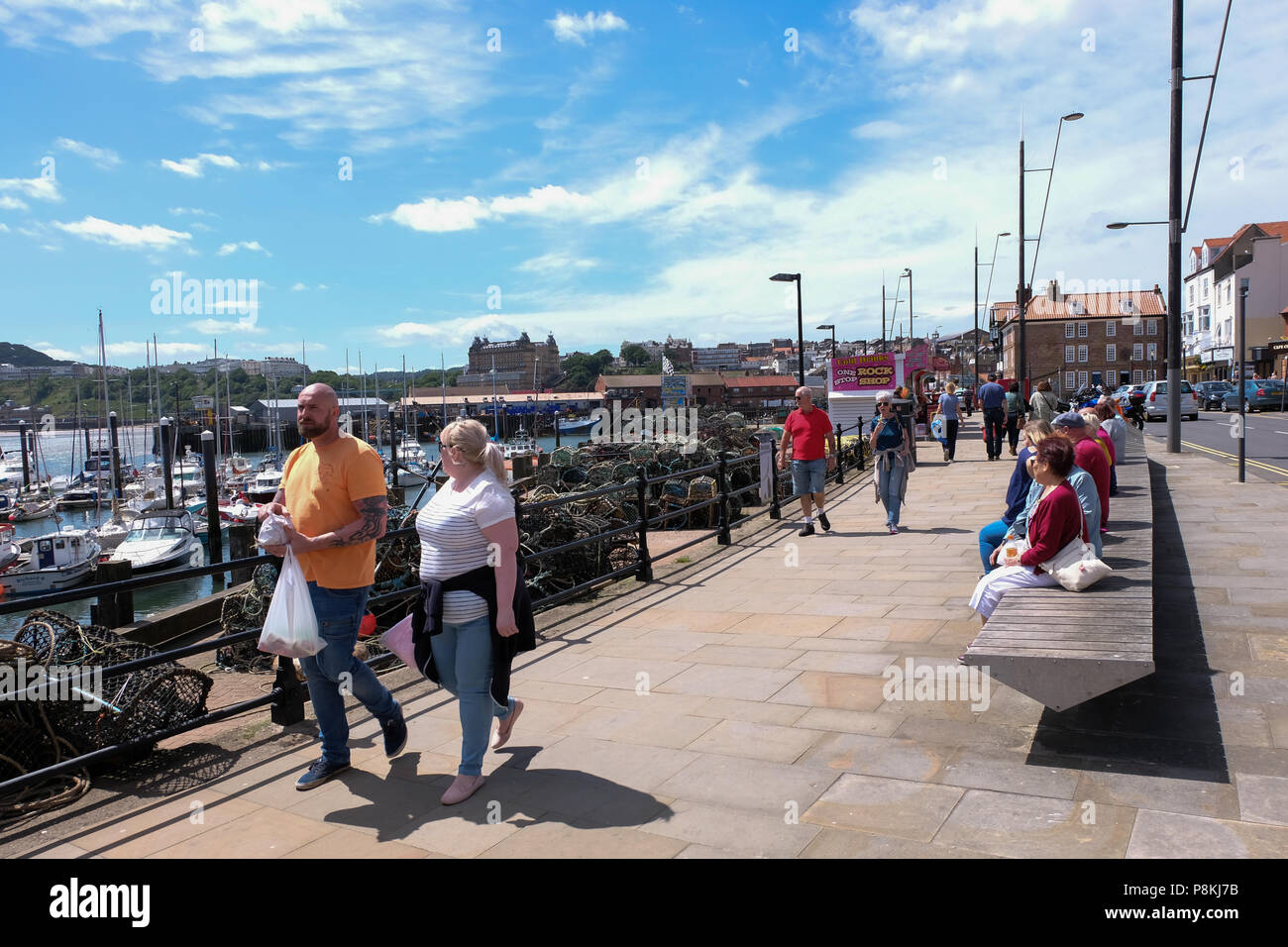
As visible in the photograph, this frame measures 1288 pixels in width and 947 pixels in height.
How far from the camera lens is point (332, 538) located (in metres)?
3.77

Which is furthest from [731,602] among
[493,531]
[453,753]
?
[493,531]

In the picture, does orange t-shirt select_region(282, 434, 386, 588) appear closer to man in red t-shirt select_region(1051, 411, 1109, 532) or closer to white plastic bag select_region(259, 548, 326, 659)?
white plastic bag select_region(259, 548, 326, 659)

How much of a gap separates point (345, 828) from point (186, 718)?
2.35 m

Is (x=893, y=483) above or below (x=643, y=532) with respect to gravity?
above

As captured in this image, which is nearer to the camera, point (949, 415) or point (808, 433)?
point (808, 433)

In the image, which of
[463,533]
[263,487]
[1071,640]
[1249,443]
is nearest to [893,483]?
[1071,640]

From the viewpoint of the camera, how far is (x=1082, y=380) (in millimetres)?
85938

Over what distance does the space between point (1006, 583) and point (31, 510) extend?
63642mm

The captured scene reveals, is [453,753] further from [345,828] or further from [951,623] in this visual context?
[951,623]

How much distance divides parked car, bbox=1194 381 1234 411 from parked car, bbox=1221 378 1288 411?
91 centimetres

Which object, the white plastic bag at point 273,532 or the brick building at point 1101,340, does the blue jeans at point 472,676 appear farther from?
the brick building at point 1101,340

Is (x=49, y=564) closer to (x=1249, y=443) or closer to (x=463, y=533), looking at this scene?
(x=463, y=533)

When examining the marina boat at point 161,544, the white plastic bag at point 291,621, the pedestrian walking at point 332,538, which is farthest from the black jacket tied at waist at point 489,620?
the marina boat at point 161,544

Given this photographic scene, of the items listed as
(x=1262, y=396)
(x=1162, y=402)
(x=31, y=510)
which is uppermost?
(x=1262, y=396)
